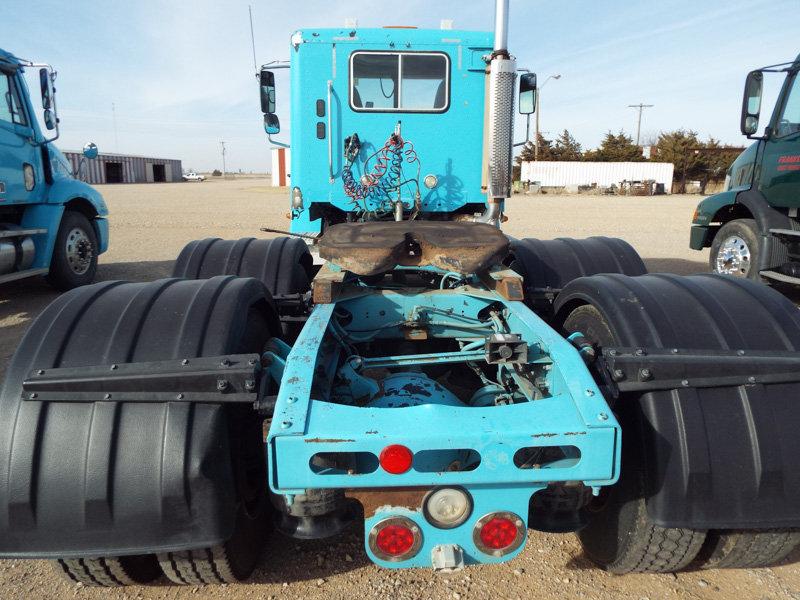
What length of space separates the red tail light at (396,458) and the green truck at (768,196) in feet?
21.3

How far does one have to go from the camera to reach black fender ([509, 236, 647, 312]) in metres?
4.12

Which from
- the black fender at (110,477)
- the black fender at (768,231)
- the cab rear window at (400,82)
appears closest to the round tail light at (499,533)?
the black fender at (110,477)

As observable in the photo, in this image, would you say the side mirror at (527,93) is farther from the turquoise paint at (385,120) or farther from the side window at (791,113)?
the side window at (791,113)

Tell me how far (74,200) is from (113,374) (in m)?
7.43

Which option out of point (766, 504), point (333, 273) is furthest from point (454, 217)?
point (766, 504)

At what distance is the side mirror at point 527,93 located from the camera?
5.44 m

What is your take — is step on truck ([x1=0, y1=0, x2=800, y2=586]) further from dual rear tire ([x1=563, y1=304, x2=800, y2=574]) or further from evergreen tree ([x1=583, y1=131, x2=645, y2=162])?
evergreen tree ([x1=583, y1=131, x2=645, y2=162])

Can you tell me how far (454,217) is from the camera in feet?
17.6

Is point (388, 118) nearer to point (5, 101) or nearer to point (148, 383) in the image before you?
point (148, 383)

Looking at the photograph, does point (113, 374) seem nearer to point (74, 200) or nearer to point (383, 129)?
point (383, 129)

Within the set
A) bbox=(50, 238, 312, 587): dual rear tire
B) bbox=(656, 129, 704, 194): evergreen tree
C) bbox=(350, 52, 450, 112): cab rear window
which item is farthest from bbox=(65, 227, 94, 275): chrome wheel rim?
bbox=(656, 129, 704, 194): evergreen tree

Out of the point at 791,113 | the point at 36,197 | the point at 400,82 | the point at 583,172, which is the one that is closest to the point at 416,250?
the point at 400,82

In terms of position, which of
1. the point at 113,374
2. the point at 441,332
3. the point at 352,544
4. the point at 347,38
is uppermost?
the point at 347,38

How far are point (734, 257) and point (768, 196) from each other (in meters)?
0.89
